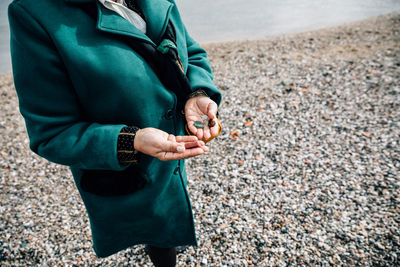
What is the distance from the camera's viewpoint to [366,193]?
373cm

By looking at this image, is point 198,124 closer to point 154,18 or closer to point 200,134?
point 200,134

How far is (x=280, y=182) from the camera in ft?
13.4

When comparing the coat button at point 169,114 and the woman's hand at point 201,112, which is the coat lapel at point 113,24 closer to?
the coat button at point 169,114

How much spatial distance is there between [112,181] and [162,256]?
1213 millimetres

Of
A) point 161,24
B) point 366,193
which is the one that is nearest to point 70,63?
point 161,24

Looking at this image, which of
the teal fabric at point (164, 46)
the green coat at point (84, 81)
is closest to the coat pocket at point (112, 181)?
the green coat at point (84, 81)

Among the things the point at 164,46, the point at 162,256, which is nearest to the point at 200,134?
the point at 164,46

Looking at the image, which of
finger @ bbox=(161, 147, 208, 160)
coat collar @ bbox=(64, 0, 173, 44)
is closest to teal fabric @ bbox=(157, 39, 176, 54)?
coat collar @ bbox=(64, 0, 173, 44)

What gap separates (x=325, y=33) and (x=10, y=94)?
37.0 ft

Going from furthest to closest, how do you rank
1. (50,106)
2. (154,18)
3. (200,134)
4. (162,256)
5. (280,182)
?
1. (280,182)
2. (162,256)
3. (200,134)
4. (154,18)
5. (50,106)

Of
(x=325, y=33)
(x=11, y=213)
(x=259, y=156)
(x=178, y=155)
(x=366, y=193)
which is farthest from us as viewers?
(x=325, y=33)

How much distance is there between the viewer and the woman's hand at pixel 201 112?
170 centimetres

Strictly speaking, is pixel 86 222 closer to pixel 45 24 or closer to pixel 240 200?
pixel 240 200

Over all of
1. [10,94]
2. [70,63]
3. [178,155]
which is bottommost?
[10,94]
